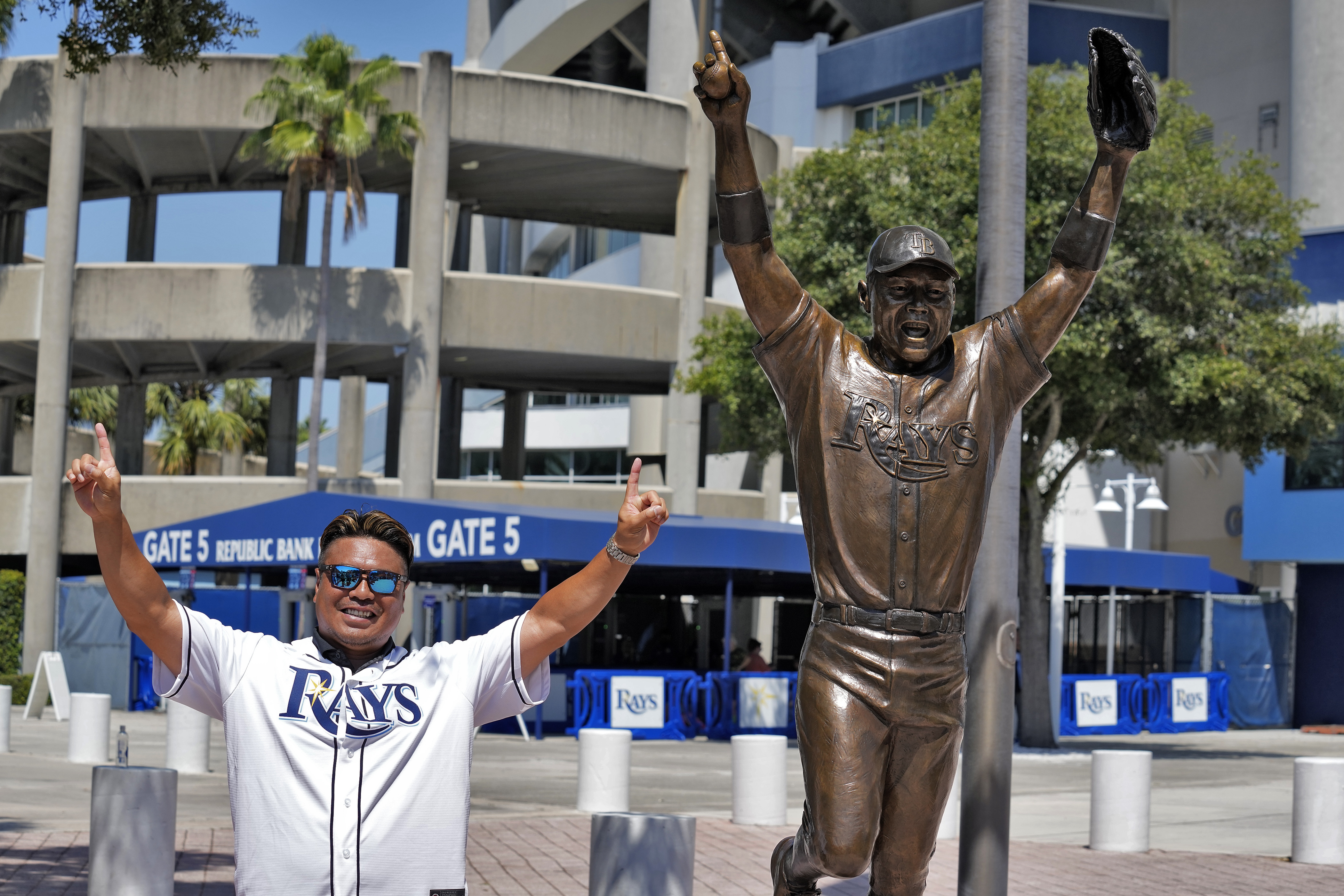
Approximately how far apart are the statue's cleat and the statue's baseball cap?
179 centimetres

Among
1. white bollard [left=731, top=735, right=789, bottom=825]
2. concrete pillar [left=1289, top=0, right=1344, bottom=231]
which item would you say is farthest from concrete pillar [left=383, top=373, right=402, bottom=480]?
white bollard [left=731, top=735, right=789, bottom=825]

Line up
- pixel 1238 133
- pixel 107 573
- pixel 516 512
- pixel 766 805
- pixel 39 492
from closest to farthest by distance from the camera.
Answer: pixel 107 573, pixel 766 805, pixel 516 512, pixel 39 492, pixel 1238 133

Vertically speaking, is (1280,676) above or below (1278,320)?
below

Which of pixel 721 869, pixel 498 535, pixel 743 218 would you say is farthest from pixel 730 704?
pixel 743 218

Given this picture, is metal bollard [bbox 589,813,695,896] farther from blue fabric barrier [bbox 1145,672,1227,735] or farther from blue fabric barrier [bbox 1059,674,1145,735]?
blue fabric barrier [bbox 1145,672,1227,735]

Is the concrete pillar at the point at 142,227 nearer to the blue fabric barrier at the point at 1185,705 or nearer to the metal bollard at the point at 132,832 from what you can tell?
the blue fabric barrier at the point at 1185,705

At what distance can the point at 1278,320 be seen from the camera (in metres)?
20.0

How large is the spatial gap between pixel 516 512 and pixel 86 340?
15.4 m

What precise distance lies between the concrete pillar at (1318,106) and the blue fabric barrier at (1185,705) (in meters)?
13.0

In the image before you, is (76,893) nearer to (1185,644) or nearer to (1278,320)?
(1278,320)

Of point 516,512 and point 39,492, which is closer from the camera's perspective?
point 516,512

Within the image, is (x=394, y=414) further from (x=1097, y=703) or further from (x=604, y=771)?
(x=604, y=771)

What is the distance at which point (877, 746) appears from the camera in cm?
446

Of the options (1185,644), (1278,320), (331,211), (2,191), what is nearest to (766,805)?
(1278,320)
